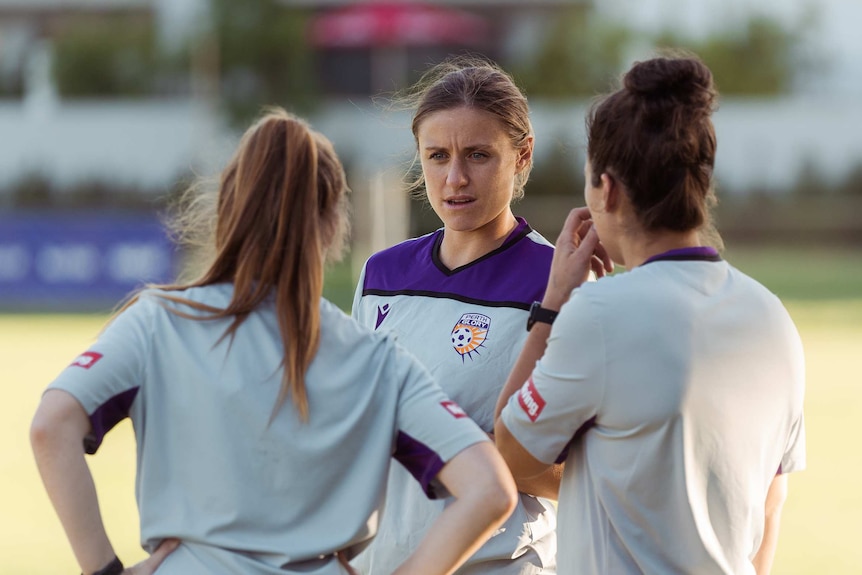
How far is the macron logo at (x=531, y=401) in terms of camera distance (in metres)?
2.24

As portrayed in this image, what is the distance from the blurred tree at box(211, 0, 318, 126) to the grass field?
48.4 ft

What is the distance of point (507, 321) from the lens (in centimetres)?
277

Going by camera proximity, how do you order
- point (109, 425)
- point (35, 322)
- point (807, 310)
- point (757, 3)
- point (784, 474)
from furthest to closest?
point (757, 3)
point (807, 310)
point (35, 322)
point (784, 474)
point (109, 425)

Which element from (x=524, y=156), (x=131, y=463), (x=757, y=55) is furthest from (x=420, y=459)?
(x=757, y=55)

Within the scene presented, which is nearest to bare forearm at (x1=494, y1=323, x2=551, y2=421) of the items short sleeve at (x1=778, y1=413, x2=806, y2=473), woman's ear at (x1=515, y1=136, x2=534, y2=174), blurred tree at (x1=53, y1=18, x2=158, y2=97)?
short sleeve at (x1=778, y1=413, x2=806, y2=473)

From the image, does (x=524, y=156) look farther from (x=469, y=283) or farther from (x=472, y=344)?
(x=472, y=344)

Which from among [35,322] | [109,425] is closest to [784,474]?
[109,425]

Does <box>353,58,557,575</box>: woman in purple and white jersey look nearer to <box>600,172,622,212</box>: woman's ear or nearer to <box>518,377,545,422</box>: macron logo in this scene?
<box>518,377,545,422</box>: macron logo

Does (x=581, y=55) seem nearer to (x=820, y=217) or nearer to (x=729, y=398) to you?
(x=820, y=217)

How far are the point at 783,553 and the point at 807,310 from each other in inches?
465

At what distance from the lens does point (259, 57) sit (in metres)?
31.3

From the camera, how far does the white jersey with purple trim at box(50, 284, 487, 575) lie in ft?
6.64

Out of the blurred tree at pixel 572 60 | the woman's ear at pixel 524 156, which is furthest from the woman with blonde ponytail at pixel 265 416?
the blurred tree at pixel 572 60

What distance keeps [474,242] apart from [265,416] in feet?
3.46
